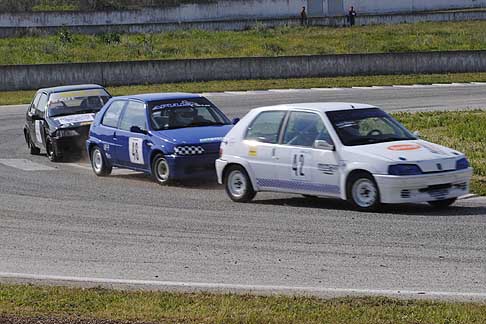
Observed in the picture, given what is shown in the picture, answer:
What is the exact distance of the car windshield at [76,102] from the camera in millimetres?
21578

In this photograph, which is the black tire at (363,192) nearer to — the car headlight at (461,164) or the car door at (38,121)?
the car headlight at (461,164)

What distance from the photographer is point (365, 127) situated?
14000 mm

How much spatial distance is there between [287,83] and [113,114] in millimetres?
21147

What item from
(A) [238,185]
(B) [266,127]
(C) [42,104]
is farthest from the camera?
(C) [42,104]

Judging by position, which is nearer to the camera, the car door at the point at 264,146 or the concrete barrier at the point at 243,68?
the car door at the point at 264,146

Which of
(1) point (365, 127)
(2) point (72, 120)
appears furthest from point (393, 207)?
(2) point (72, 120)

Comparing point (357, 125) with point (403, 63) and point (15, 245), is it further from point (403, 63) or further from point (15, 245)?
point (403, 63)

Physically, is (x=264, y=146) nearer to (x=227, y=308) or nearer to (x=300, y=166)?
(x=300, y=166)

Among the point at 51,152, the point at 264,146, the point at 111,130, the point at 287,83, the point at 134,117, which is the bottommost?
the point at 287,83

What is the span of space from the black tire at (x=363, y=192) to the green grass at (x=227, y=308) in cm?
482

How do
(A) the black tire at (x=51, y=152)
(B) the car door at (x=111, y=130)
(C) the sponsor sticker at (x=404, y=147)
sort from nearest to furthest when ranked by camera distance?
(C) the sponsor sticker at (x=404, y=147) < (B) the car door at (x=111, y=130) < (A) the black tire at (x=51, y=152)

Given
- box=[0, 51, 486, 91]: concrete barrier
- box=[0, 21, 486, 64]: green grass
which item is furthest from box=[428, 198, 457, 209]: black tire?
box=[0, 21, 486, 64]: green grass

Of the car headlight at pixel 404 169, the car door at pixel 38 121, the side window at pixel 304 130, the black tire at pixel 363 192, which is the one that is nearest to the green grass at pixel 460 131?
the car headlight at pixel 404 169

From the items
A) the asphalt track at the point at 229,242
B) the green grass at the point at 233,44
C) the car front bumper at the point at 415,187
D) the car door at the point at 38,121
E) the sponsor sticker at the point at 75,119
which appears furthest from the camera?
the green grass at the point at 233,44
